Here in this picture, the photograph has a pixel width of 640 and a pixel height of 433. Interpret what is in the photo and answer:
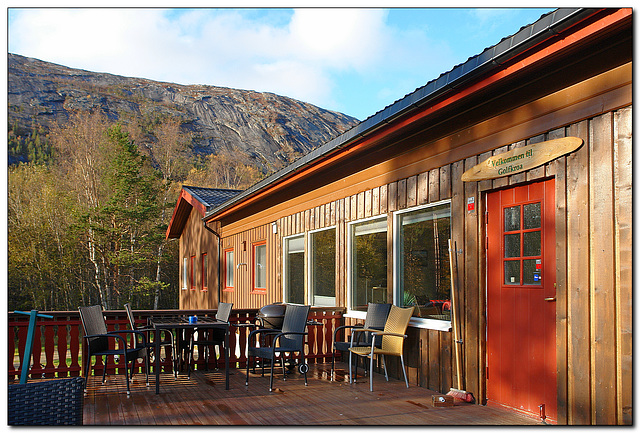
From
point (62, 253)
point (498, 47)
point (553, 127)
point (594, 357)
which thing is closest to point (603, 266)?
point (594, 357)

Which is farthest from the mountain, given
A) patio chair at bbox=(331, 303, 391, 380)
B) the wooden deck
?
the wooden deck

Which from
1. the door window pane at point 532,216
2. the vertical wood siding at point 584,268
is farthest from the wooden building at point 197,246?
the door window pane at point 532,216

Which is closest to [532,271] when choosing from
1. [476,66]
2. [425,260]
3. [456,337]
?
[456,337]

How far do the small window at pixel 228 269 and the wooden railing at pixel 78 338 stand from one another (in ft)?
18.3

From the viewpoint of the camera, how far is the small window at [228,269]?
522 inches

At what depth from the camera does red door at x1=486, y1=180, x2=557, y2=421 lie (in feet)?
13.9

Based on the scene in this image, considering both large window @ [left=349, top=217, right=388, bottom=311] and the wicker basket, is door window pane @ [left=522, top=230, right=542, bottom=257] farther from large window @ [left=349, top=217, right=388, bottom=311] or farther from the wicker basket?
the wicker basket

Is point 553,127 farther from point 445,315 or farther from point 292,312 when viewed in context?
point 292,312

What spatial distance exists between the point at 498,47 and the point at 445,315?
101 inches

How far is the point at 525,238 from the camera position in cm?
448

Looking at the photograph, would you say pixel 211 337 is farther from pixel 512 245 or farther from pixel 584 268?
pixel 584 268

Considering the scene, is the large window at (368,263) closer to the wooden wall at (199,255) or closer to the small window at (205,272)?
the wooden wall at (199,255)

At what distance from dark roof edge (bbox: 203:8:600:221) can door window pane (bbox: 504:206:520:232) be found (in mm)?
1084

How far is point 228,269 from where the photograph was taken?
13.6m
